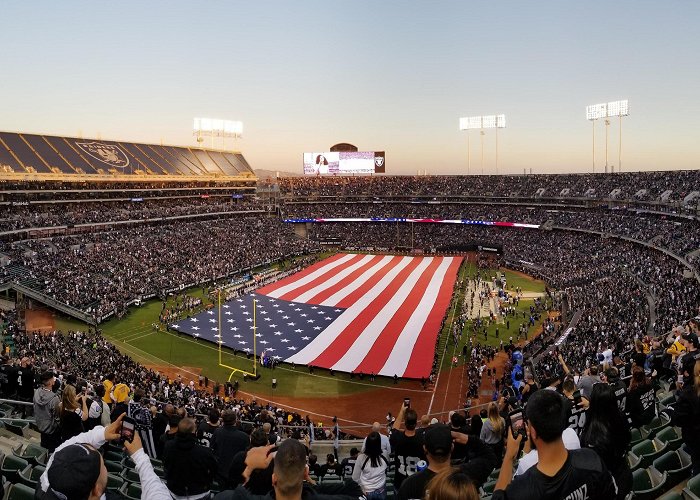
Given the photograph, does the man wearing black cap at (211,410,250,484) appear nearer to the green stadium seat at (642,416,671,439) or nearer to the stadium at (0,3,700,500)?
the stadium at (0,3,700,500)

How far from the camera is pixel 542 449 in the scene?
126 inches

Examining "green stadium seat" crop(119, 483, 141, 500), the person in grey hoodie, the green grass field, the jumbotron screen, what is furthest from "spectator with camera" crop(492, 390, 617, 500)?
the jumbotron screen

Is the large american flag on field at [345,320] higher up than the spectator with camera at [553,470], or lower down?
lower down

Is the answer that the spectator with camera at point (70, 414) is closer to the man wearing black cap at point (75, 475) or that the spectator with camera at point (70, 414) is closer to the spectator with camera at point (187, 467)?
the spectator with camera at point (187, 467)

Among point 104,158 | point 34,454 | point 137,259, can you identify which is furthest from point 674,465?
point 104,158

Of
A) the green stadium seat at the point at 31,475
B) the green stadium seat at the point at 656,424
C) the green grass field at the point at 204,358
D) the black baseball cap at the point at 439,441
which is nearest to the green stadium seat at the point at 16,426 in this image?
the green stadium seat at the point at 31,475

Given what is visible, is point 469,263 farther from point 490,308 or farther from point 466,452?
point 466,452

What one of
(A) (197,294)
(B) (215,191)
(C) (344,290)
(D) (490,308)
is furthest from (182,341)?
(B) (215,191)

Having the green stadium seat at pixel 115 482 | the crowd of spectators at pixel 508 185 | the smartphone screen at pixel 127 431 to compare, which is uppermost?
the crowd of spectators at pixel 508 185

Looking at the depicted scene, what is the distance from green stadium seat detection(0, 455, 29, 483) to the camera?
6.69m

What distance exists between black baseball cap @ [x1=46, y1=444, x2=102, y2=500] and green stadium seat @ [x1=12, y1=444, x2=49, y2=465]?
4897 mm

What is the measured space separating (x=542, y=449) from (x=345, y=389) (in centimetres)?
2298

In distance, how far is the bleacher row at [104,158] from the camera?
2163 inches

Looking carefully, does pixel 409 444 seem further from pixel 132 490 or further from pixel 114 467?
pixel 114 467
